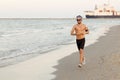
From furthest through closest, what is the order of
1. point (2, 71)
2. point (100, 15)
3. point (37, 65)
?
point (100, 15) → point (37, 65) → point (2, 71)

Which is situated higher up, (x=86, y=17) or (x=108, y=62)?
(x=108, y=62)

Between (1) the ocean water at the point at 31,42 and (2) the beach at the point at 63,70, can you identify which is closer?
(2) the beach at the point at 63,70

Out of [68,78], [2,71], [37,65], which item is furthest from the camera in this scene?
[37,65]

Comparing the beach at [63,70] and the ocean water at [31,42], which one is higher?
the beach at [63,70]

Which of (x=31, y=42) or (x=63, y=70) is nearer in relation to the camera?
(x=63, y=70)

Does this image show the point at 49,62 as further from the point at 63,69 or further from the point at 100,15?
the point at 100,15

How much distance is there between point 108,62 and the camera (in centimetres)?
1192

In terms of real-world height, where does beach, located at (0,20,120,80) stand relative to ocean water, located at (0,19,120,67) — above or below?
above

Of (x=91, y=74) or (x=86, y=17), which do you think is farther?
(x=86, y=17)

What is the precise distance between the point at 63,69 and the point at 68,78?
1602 millimetres

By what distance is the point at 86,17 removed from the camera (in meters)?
146

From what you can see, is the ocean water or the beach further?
the ocean water

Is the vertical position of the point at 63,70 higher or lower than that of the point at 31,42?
higher

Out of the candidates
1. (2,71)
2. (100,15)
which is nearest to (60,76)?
(2,71)
